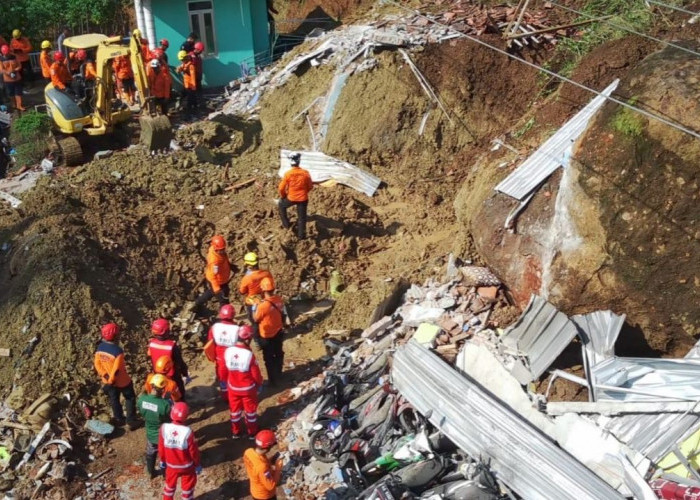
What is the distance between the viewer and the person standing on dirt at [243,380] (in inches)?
361

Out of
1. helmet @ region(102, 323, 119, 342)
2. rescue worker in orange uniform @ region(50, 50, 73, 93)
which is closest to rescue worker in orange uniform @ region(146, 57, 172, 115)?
rescue worker in orange uniform @ region(50, 50, 73, 93)

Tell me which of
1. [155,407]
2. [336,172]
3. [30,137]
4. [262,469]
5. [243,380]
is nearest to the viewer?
[262,469]

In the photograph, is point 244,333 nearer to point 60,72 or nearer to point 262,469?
point 262,469

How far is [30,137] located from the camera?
16828 millimetres

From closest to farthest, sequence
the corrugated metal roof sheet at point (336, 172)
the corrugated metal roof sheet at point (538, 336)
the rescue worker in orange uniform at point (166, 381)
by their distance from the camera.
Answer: the rescue worker in orange uniform at point (166, 381) < the corrugated metal roof sheet at point (538, 336) < the corrugated metal roof sheet at point (336, 172)

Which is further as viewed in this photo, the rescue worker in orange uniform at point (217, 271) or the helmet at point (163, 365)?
the rescue worker in orange uniform at point (217, 271)

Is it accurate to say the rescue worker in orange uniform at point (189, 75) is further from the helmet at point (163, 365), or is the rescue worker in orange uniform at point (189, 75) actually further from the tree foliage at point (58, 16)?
the helmet at point (163, 365)

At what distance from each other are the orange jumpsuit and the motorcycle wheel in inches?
36.2

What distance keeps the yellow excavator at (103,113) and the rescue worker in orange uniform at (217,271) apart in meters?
5.05

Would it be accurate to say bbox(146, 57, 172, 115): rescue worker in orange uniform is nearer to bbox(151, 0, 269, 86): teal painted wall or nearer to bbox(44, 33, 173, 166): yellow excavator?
bbox(44, 33, 173, 166): yellow excavator

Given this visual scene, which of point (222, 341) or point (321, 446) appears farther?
point (222, 341)

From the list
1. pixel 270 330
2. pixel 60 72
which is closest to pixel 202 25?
pixel 60 72

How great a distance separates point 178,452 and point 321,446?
182 cm

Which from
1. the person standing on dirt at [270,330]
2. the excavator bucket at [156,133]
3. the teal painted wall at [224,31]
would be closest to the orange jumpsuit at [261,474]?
the person standing on dirt at [270,330]
